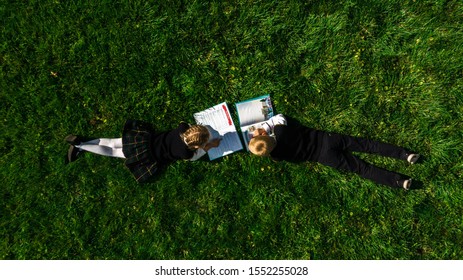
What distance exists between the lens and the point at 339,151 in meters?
5.11

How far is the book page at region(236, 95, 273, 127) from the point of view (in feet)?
17.5

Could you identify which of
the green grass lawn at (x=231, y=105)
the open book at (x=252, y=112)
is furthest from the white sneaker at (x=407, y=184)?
the open book at (x=252, y=112)

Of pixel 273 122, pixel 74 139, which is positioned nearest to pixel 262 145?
pixel 273 122

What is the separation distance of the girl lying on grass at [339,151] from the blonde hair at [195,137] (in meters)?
0.90

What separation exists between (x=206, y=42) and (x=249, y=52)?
0.78 metres

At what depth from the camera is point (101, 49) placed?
5.45m

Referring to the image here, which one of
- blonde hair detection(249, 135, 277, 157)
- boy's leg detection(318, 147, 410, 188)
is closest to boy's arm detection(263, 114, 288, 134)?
blonde hair detection(249, 135, 277, 157)

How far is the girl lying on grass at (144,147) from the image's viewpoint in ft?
16.1

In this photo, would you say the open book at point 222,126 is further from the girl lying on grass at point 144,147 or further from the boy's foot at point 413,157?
the boy's foot at point 413,157

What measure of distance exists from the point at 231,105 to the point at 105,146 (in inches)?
89.8

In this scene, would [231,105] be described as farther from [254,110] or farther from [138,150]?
[138,150]

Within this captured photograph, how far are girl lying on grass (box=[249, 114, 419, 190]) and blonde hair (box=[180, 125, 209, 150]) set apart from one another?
35.6 inches

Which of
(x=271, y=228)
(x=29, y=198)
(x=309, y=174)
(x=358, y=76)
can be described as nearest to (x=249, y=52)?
(x=358, y=76)
